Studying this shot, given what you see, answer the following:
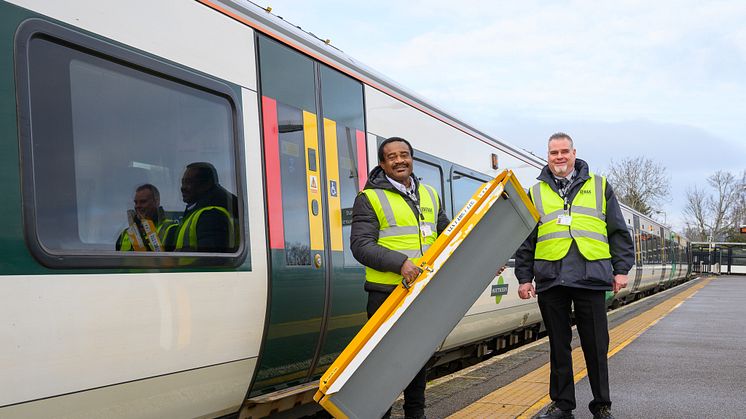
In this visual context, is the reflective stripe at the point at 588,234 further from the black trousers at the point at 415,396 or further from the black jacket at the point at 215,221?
the black jacket at the point at 215,221

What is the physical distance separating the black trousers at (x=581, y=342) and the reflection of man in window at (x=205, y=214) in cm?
210

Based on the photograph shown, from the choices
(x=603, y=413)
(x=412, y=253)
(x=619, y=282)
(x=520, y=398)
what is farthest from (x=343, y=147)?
(x=603, y=413)

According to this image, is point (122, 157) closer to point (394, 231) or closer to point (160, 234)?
point (160, 234)

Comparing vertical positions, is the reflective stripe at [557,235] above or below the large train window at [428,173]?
below

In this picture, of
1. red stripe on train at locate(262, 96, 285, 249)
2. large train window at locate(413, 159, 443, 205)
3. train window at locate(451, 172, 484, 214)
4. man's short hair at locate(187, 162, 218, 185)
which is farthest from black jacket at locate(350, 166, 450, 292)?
train window at locate(451, 172, 484, 214)

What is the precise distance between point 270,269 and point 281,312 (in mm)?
Result: 305

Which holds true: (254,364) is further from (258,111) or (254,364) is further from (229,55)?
(229,55)

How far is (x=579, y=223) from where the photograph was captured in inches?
189

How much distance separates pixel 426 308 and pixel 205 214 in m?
1.31

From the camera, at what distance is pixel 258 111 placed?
462cm

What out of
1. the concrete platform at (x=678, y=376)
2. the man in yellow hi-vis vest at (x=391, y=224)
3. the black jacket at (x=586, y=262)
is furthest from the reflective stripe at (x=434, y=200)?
the concrete platform at (x=678, y=376)

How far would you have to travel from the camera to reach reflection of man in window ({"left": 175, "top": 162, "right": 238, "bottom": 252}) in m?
4.03

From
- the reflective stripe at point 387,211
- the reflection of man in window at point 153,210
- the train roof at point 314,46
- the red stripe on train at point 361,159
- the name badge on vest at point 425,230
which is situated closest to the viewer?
the reflection of man in window at point 153,210

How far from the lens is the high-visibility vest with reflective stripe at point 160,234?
3578 millimetres
